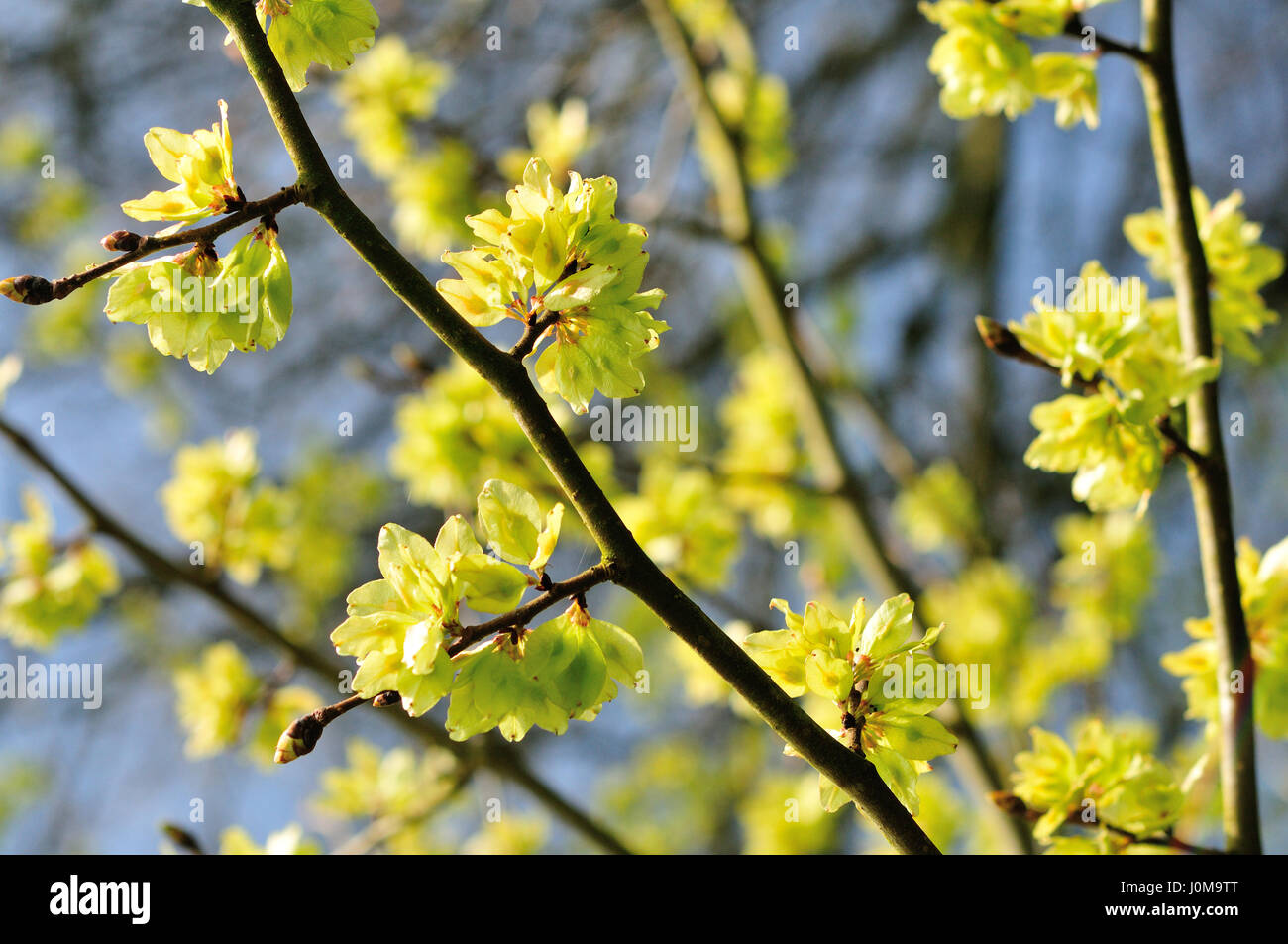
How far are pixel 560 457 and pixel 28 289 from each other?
61 cm

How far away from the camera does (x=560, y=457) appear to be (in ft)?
3.41

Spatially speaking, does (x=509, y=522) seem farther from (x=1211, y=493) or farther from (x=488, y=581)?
(x=1211, y=493)

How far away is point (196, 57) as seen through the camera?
5.61 m

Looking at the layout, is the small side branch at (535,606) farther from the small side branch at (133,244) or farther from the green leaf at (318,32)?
the green leaf at (318,32)

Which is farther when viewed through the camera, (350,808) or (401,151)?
(401,151)

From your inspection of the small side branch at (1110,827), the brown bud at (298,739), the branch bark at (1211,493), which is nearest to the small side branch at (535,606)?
the brown bud at (298,739)

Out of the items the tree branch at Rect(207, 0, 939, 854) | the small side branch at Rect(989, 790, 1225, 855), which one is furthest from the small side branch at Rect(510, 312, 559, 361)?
the small side branch at Rect(989, 790, 1225, 855)

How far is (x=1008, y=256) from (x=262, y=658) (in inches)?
201

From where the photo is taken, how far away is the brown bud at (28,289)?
1028mm

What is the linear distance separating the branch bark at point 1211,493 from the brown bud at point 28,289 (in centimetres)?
169

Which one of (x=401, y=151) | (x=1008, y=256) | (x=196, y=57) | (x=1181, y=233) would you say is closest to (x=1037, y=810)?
(x=1181, y=233)

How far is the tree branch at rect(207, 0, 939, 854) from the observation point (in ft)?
3.40

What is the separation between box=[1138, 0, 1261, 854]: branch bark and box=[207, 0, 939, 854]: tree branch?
0.89 m
